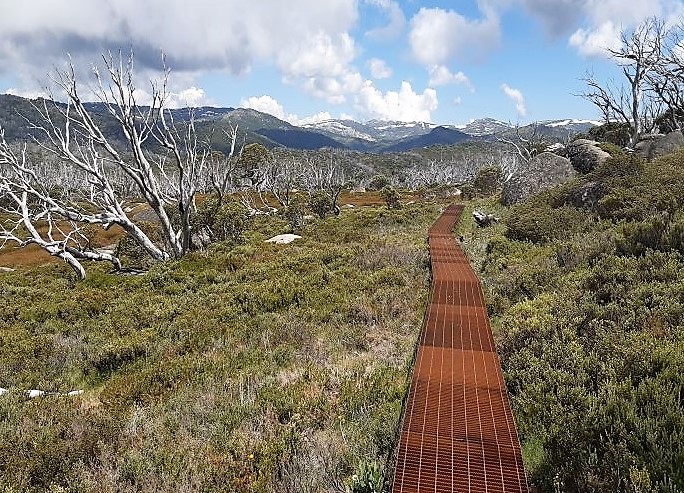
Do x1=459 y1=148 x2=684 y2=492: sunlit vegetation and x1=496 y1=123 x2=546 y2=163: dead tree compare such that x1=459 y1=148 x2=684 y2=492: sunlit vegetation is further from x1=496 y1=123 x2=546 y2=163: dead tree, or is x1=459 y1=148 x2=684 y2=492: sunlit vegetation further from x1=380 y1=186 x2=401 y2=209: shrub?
x1=380 y1=186 x2=401 y2=209: shrub

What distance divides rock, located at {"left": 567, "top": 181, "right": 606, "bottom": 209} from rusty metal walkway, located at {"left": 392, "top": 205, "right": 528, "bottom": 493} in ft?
35.8

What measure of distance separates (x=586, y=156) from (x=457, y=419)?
25055 mm

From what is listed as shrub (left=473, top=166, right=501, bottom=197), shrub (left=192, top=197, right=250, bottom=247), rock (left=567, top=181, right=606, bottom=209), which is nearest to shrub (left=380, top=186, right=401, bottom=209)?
shrub (left=473, top=166, right=501, bottom=197)

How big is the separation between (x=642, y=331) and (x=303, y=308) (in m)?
6.54

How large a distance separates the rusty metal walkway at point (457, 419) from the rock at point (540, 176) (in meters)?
19.9

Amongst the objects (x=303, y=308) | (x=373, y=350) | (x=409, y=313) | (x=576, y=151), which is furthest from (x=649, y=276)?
(x=576, y=151)

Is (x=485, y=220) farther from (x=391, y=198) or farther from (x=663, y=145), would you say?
(x=391, y=198)

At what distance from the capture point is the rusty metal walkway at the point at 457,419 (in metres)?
4.09

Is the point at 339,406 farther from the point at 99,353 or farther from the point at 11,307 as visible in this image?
the point at 11,307

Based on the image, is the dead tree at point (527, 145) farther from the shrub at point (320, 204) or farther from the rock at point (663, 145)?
the shrub at point (320, 204)

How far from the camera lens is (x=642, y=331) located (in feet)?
19.1

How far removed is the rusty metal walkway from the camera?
4.09 metres

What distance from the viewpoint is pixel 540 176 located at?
26250 mm

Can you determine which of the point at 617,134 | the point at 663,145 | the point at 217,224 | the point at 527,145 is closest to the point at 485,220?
the point at 663,145
